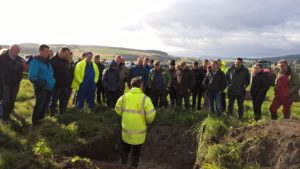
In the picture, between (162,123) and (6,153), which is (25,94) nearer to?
(162,123)

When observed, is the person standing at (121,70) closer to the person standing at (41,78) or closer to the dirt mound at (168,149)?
the dirt mound at (168,149)

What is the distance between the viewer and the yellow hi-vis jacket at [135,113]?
8859 millimetres

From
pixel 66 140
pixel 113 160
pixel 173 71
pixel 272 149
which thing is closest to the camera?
pixel 272 149

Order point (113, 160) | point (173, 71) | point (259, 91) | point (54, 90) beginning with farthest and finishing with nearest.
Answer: point (173, 71) → point (259, 91) → point (54, 90) → point (113, 160)

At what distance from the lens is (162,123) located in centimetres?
1280

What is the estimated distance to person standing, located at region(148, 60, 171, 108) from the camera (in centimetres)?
1447

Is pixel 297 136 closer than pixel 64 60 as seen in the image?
Yes

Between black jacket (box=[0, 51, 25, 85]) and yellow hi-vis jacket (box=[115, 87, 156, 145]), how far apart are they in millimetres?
3986

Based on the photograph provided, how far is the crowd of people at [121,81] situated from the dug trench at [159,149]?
212 centimetres

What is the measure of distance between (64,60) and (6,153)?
4820 millimetres

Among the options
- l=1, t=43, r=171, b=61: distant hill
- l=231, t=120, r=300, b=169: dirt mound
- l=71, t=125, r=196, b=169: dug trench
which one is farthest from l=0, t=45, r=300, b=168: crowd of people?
l=1, t=43, r=171, b=61: distant hill

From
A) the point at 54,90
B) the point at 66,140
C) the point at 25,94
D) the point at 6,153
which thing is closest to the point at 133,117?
the point at 66,140

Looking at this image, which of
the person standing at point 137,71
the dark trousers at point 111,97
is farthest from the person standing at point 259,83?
the dark trousers at point 111,97

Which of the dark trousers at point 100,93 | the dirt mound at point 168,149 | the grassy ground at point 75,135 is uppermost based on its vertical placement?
the dark trousers at point 100,93
